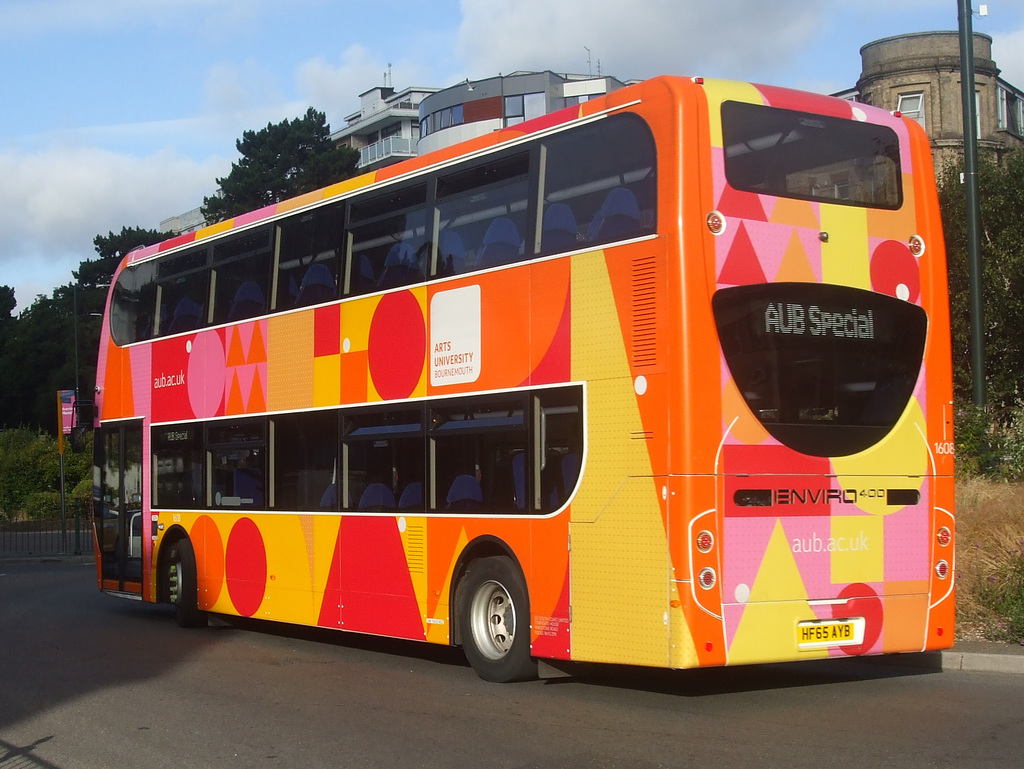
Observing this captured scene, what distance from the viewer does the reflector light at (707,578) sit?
8.95m

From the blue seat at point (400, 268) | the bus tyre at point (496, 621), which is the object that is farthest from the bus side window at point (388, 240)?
the bus tyre at point (496, 621)

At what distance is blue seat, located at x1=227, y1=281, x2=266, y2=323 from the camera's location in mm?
14539

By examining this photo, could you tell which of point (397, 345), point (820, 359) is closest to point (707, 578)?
point (820, 359)

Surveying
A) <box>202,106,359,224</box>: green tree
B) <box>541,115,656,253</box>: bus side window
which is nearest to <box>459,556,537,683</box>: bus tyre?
<box>541,115,656,253</box>: bus side window

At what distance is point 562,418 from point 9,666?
6.30 meters

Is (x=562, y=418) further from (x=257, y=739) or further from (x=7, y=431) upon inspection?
(x=7, y=431)

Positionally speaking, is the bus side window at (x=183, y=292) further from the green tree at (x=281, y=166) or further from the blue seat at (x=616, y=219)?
the green tree at (x=281, y=166)

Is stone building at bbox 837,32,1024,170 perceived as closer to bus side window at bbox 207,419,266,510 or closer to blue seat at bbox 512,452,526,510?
bus side window at bbox 207,419,266,510

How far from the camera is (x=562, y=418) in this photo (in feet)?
33.5

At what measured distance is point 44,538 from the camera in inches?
1528

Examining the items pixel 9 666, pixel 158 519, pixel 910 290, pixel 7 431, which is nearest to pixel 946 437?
pixel 910 290

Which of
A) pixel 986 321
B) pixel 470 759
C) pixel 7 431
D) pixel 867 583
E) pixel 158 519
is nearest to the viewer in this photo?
pixel 470 759

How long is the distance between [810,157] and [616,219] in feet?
5.05

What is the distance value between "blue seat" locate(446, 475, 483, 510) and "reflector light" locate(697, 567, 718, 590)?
2688mm
